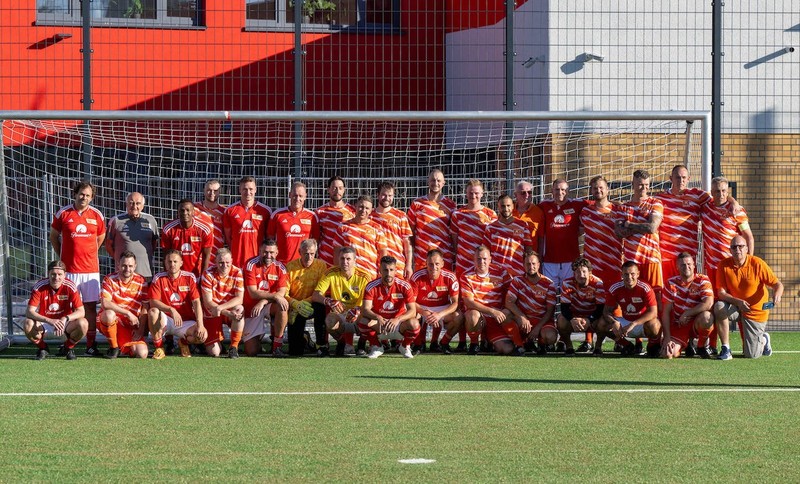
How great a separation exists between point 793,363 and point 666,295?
49.8 inches

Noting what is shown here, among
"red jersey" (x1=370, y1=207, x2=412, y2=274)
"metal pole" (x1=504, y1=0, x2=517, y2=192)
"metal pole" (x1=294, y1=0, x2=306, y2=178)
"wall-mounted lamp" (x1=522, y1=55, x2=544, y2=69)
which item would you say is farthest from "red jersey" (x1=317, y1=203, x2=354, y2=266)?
"wall-mounted lamp" (x1=522, y1=55, x2=544, y2=69)

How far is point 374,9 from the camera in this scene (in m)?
14.3

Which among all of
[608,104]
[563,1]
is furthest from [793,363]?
[563,1]

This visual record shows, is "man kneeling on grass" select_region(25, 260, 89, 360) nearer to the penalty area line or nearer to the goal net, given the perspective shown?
the goal net

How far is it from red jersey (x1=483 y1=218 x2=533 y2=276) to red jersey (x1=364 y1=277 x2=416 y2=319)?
0.96 metres

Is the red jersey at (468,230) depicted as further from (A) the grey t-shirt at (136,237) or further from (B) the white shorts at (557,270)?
(A) the grey t-shirt at (136,237)

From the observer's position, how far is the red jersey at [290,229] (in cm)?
1061

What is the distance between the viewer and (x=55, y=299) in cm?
984

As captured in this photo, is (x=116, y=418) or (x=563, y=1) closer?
(x=116, y=418)

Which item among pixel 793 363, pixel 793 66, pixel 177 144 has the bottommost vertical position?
pixel 793 363

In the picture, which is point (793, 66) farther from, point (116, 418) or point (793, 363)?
point (116, 418)

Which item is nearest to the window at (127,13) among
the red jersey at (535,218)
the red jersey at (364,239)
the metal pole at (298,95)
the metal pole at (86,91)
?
the metal pole at (86,91)

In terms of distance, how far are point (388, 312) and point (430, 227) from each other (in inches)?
43.9

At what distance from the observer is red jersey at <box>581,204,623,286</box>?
10562 millimetres
